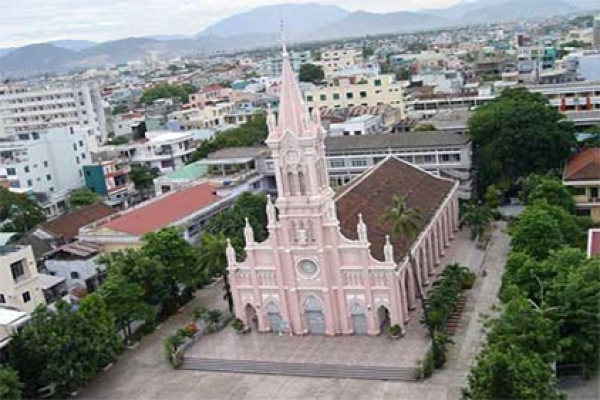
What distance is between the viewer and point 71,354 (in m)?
29.6

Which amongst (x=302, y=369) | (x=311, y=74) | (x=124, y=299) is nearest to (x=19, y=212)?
(x=124, y=299)

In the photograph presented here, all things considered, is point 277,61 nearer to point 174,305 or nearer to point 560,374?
point 174,305

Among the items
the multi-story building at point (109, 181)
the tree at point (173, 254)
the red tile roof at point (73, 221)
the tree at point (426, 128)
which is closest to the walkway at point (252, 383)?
the tree at point (173, 254)

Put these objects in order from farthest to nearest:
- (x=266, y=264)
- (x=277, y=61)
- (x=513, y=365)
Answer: (x=277, y=61) < (x=266, y=264) < (x=513, y=365)

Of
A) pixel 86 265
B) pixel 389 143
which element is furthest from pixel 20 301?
pixel 389 143

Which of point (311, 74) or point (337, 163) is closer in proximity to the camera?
point (337, 163)

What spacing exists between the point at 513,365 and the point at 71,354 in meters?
17.6

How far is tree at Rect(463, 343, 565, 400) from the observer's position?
22.4 m

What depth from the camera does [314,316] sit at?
3478cm

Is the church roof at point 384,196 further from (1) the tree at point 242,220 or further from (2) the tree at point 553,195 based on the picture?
(1) the tree at point 242,220

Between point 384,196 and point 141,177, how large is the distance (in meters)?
32.8

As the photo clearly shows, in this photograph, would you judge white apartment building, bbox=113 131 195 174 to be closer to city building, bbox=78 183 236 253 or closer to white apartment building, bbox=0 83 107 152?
city building, bbox=78 183 236 253

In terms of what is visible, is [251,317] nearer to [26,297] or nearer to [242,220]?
[242,220]

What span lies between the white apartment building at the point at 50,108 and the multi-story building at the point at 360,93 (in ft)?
99.7
